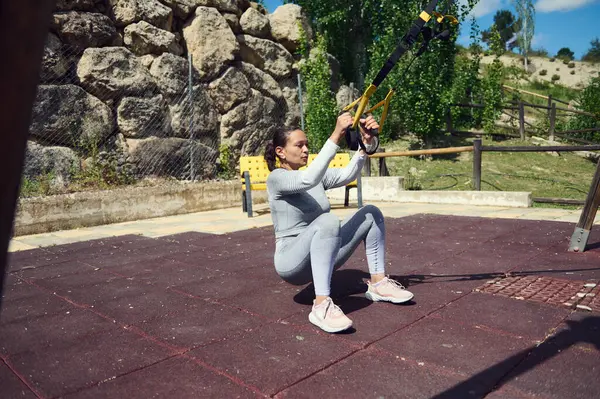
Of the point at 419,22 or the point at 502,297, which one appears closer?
the point at 419,22

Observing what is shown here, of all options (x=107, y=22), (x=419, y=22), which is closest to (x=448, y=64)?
(x=107, y=22)

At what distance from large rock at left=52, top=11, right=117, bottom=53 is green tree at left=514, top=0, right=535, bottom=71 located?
4942cm

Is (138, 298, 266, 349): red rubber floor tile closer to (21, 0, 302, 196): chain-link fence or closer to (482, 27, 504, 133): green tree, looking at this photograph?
(21, 0, 302, 196): chain-link fence

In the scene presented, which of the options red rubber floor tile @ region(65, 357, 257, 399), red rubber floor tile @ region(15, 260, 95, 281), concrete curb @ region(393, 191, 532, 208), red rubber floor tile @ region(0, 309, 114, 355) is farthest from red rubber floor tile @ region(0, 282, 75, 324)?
concrete curb @ region(393, 191, 532, 208)

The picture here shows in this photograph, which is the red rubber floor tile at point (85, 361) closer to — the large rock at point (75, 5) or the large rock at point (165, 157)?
the large rock at point (165, 157)

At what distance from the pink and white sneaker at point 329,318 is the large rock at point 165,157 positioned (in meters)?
6.85

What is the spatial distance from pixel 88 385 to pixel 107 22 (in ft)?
32.4

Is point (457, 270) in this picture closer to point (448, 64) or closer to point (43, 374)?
point (43, 374)

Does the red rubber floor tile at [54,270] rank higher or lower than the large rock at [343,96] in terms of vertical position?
lower

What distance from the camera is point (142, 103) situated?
10.3 meters

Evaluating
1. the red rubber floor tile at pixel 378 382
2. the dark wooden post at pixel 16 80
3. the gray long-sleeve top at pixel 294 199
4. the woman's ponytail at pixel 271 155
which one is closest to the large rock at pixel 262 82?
the woman's ponytail at pixel 271 155

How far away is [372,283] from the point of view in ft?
10.8

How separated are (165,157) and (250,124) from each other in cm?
333

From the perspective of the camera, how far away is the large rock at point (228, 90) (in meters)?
12.1
